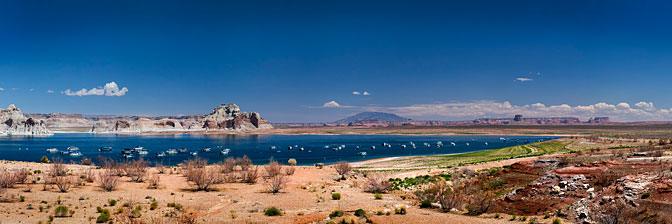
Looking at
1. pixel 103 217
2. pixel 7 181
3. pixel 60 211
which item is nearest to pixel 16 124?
pixel 7 181

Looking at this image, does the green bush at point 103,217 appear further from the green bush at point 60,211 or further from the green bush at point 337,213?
the green bush at point 337,213

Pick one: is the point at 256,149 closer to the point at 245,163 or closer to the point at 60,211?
the point at 245,163

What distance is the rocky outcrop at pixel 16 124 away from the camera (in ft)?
577

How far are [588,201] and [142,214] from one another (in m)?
20.6

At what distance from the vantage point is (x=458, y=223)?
1568cm

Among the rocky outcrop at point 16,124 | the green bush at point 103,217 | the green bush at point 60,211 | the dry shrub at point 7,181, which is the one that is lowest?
the green bush at point 103,217

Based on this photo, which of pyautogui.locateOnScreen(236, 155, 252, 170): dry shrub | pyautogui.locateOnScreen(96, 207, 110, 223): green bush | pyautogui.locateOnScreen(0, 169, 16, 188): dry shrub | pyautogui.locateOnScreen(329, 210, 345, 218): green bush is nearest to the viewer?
pyautogui.locateOnScreen(96, 207, 110, 223): green bush

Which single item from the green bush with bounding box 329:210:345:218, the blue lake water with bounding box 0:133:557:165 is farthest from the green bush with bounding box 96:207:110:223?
the blue lake water with bounding box 0:133:557:165

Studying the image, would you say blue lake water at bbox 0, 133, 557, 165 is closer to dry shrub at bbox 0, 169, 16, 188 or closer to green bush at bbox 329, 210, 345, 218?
dry shrub at bbox 0, 169, 16, 188

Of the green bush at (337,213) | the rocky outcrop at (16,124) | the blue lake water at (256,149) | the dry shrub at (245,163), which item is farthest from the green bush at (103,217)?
the rocky outcrop at (16,124)

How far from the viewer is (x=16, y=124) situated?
7018 inches

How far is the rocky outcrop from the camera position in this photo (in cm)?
17600

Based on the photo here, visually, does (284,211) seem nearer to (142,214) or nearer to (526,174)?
(142,214)

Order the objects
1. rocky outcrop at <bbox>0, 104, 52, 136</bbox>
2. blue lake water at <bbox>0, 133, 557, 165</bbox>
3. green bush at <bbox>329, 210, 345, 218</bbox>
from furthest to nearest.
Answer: rocky outcrop at <bbox>0, 104, 52, 136</bbox>, blue lake water at <bbox>0, 133, 557, 165</bbox>, green bush at <bbox>329, 210, 345, 218</bbox>
